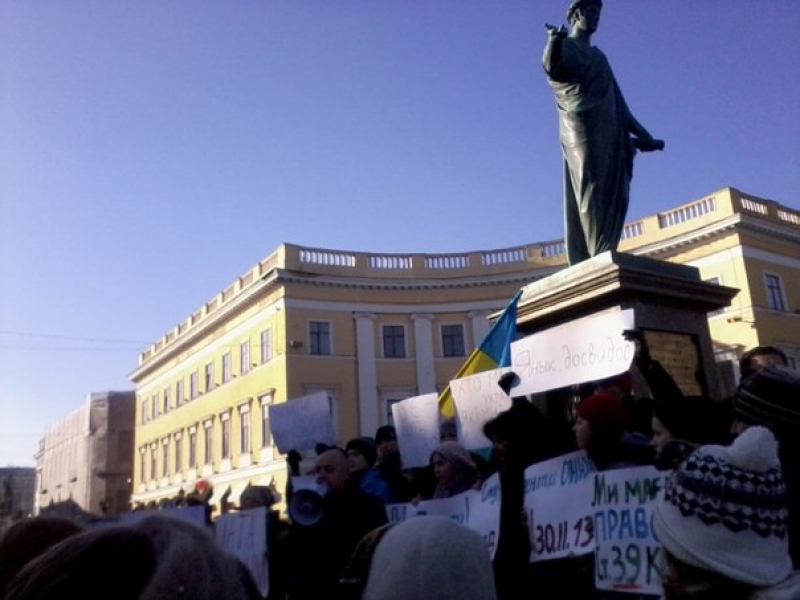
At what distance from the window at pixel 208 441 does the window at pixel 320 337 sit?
9.86 metres

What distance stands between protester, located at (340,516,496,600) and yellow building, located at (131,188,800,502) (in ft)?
101

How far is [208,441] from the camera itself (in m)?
42.1

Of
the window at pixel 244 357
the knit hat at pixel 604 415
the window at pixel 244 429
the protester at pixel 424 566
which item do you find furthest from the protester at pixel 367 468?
the window at pixel 244 357

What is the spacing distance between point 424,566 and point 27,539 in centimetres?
137

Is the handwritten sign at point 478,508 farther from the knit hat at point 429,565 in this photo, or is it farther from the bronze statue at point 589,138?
the bronze statue at point 589,138

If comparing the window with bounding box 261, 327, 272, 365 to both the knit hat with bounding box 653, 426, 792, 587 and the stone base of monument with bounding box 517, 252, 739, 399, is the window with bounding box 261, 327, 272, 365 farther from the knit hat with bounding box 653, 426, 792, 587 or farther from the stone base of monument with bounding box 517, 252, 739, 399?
the knit hat with bounding box 653, 426, 792, 587

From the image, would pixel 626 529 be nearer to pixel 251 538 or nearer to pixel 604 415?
pixel 604 415

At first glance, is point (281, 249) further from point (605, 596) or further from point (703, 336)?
point (605, 596)

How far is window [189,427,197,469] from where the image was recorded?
4375 centimetres

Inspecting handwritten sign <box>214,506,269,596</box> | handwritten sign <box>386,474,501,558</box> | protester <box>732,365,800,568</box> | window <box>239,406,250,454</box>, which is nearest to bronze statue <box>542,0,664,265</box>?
handwritten sign <box>386,474,501,558</box>

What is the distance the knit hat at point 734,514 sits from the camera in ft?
5.37

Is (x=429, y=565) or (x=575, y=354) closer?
(x=429, y=565)

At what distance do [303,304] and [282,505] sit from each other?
29.5 ft

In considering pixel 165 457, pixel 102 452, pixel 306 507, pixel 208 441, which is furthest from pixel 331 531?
pixel 102 452
